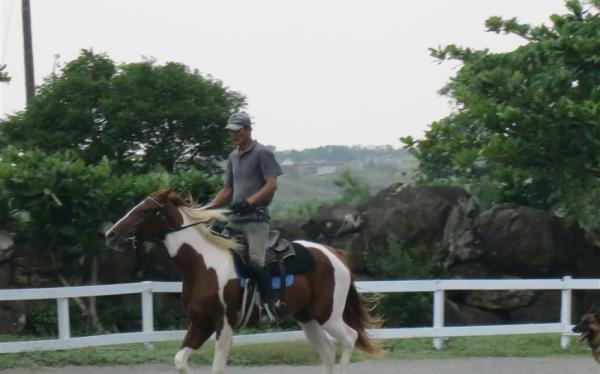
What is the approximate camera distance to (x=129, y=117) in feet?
68.9

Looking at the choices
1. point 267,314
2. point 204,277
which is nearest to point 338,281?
point 267,314

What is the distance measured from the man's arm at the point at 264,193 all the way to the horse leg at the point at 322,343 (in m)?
1.64

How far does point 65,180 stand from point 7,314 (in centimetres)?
214

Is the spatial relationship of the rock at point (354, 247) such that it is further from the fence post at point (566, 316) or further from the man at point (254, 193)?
the man at point (254, 193)

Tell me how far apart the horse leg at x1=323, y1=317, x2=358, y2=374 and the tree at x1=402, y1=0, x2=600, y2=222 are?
19.7 ft

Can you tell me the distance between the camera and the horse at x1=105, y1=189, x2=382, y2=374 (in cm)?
1120

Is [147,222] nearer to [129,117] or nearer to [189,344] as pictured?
[189,344]

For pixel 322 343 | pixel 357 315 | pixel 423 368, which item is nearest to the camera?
pixel 322 343

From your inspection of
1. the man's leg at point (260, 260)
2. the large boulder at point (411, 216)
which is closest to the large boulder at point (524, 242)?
the large boulder at point (411, 216)

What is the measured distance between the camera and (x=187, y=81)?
22.0 m

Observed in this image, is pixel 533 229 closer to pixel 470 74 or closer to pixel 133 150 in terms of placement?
pixel 470 74

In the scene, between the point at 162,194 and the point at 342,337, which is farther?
the point at 342,337

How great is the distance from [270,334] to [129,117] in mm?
6936

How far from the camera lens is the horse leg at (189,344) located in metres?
10.9
